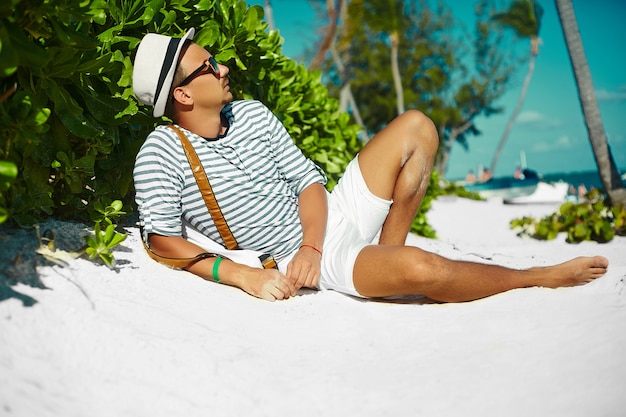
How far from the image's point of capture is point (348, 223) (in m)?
3.37

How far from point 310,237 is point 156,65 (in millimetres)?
1190

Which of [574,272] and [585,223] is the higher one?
[585,223]

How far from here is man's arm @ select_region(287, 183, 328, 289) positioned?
2.92m

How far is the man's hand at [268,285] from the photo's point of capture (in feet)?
9.32

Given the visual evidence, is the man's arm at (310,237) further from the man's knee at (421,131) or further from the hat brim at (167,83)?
the hat brim at (167,83)

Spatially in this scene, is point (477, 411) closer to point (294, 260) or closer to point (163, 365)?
point (163, 365)

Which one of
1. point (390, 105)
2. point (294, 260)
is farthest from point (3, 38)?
point (390, 105)

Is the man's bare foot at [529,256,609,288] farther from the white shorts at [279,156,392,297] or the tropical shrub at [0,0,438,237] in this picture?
the tropical shrub at [0,0,438,237]

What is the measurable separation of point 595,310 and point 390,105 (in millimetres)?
33135

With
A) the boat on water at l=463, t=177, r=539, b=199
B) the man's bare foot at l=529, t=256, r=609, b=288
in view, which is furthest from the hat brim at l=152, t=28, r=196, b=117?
the boat on water at l=463, t=177, r=539, b=199

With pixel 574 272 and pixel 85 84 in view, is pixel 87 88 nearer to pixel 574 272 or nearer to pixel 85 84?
pixel 85 84

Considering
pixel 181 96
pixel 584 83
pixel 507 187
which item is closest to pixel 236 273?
pixel 181 96

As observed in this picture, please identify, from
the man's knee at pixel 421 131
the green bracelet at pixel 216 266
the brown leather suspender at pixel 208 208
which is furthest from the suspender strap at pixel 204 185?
the man's knee at pixel 421 131

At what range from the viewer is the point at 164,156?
9.43ft
